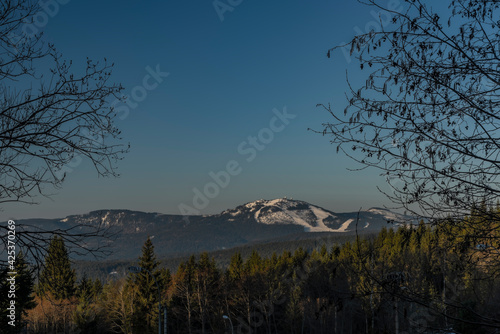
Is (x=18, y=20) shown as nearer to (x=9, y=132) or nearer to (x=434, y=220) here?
(x=9, y=132)

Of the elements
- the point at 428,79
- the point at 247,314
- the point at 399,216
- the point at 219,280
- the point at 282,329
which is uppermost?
the point at 428,79

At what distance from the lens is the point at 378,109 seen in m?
4.69

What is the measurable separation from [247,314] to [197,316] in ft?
21.2

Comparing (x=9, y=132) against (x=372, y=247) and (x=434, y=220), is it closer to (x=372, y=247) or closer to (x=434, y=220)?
(x=372, y=247)

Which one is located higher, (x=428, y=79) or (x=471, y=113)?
(x=428, y=79)

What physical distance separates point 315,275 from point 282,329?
10147 millimetres

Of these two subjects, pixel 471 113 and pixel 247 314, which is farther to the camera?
pixel 247 314

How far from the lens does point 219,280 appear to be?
178 ft

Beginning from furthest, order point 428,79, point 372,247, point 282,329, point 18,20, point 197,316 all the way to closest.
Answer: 1. point 282,329
2. point 197,316
3. point 18,20
4. point 428,79
5. point 372,247

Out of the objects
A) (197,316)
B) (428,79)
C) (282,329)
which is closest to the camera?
(428,79)

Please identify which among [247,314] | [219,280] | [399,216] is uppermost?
[399,216]

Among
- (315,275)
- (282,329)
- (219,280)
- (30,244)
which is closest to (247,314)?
(219,280)

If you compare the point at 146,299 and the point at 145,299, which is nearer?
the point at 145,299

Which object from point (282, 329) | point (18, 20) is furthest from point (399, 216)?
point (282, 329)
